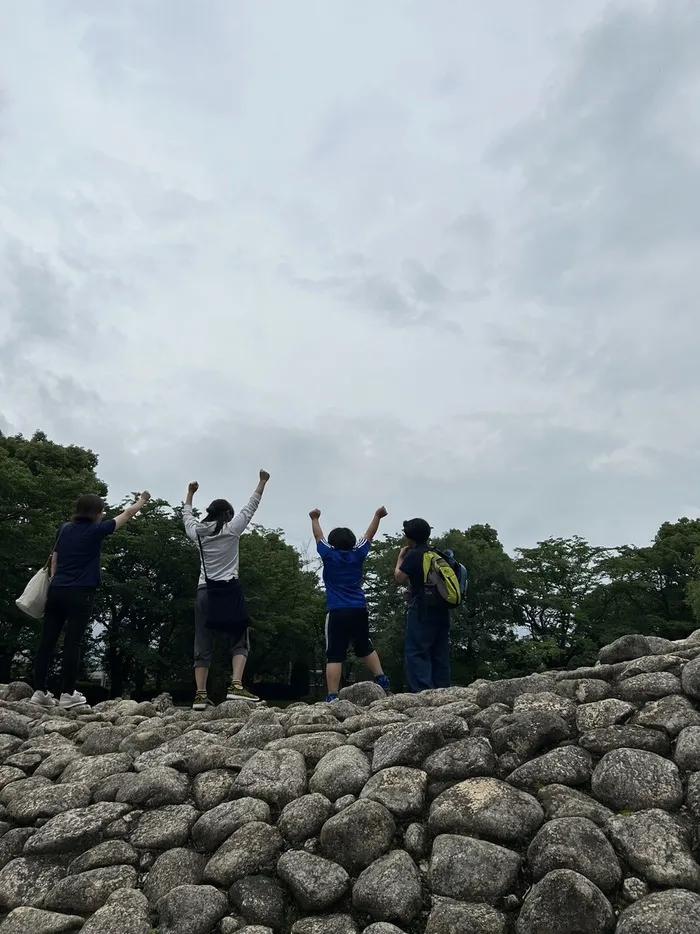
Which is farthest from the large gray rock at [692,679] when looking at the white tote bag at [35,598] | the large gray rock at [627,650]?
the white tote bag at [35,598]

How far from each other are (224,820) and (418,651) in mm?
3834

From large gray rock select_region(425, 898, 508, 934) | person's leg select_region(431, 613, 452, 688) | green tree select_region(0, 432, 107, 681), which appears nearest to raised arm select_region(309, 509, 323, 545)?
person's leg select_region(431, 613, 452, 688)

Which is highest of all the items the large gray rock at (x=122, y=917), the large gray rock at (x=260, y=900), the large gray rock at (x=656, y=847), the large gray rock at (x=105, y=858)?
the large gray rock at (x=656, y=847)

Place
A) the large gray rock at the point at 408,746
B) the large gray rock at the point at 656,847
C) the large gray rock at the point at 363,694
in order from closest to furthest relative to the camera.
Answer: the large gray rock at the point at 656,847
the large gray rock at the point at 408,746
the large gray rock at the point at 363,694

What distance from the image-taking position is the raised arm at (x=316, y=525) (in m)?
8.13

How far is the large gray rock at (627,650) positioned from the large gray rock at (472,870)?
2.70m

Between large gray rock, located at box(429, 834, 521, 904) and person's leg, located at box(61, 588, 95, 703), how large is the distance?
5.03 m

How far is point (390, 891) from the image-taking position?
12.5 ft

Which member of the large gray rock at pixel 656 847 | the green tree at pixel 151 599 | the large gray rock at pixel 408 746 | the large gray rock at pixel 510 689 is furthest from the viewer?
the green tree at pixel 151 599

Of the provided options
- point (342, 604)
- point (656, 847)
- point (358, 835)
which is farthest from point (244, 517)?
point (656, 847)

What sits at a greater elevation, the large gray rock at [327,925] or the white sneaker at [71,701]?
the white sneaker at [71,701]

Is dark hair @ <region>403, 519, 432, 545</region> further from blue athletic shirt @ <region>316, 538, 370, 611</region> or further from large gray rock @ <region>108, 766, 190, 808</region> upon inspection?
large gray rock @ <region>108, 766, 190, 808</region>

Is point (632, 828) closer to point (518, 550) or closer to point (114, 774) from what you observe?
point (114, 774)

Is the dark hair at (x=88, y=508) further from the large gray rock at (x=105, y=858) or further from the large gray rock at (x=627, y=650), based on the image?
the large gray rock at (x=627, y=650)
